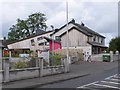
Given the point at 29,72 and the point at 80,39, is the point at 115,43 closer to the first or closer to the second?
the point at 80,39

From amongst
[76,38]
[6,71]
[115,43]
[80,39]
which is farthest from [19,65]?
[115,43]

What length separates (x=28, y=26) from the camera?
10025 centimetres

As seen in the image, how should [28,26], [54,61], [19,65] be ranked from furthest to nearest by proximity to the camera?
[28,26], [54,61], [19,65]

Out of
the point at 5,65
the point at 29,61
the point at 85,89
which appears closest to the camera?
the point at 85,89

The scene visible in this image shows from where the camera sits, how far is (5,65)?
18969 mm

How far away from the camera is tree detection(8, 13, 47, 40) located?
99500 mm

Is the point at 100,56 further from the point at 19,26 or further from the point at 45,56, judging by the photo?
the point at 19,26

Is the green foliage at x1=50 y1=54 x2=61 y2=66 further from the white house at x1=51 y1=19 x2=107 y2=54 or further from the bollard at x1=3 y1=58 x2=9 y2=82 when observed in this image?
the white house at x1=51 y1=19 x2=107 y2=54

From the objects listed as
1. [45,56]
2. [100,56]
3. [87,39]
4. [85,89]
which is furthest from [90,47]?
[85,89]

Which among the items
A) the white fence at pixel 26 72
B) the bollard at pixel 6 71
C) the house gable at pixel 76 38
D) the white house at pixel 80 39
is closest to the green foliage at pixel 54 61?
the white fence at pixel 26 72

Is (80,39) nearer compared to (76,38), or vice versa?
(80,39)

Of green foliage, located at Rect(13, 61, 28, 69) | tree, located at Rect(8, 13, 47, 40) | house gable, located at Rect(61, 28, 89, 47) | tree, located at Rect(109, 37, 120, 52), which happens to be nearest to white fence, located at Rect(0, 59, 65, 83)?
green foliage, located at Rect(13, 61, 28, 69)

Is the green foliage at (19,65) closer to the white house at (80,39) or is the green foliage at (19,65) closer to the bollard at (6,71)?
the bollard at (6,71)

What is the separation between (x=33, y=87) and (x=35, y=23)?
275 feet
